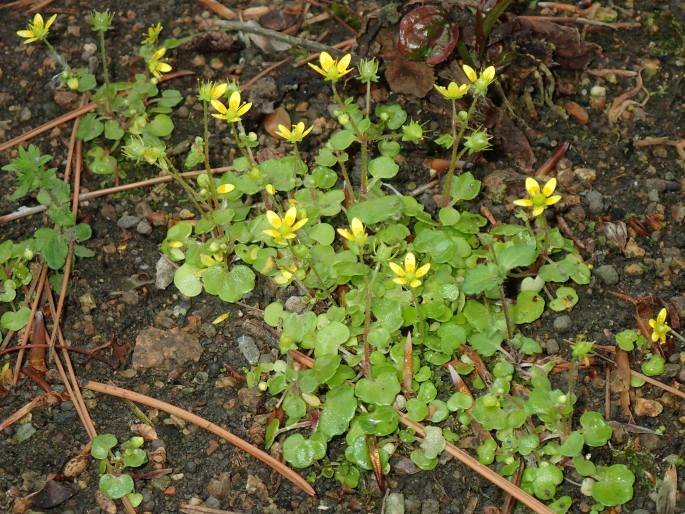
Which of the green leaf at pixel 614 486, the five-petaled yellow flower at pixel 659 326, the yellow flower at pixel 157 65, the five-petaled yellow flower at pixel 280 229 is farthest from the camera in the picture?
the yellow flower at pixel 157 65

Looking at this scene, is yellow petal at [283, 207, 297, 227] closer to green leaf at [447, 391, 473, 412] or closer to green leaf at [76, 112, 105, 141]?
green leaf at [447, 391, 473, 412]

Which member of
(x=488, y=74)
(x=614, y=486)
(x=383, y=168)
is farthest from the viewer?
(x=383, y=168)

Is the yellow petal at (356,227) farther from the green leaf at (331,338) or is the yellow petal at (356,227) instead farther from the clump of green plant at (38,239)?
the clump of green plant at (38,239)

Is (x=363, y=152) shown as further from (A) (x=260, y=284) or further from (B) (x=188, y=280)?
(B) (x=188, y=280)

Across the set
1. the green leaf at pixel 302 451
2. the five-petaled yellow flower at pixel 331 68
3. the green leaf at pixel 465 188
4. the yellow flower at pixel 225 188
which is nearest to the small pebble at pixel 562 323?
the green leaf at pixel 465 188

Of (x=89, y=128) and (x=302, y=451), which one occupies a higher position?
(x=89, y=128)

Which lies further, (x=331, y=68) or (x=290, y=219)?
(x=331, y=68)

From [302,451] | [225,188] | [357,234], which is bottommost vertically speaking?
[302,451]

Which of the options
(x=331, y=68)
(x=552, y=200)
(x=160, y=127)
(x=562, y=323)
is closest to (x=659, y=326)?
(x=562, y=323)
